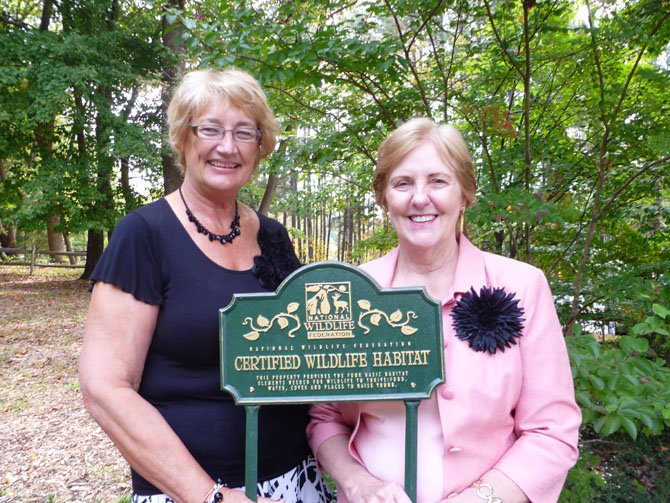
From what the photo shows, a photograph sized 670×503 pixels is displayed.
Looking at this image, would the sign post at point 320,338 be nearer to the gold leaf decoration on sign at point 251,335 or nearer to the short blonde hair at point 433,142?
the gold leaf decoration on sign at point 251,335

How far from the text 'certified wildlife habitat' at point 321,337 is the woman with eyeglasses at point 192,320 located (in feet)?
0.50

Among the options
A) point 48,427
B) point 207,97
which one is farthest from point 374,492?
point 48,427

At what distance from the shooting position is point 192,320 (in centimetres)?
172

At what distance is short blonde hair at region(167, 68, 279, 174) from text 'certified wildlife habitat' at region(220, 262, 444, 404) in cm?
68

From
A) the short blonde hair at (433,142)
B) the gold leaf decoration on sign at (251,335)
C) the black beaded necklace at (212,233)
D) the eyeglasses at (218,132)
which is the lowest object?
the gold leaf decoration on sign at (251,335)

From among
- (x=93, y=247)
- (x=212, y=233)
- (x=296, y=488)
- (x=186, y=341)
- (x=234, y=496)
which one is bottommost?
(x=296, y=488)

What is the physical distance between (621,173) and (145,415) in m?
4.04

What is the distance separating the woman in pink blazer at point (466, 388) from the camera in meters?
1.60

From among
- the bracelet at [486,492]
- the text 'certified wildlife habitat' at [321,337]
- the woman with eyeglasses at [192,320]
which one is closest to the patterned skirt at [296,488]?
the woman with eyeglasses at [192,320]

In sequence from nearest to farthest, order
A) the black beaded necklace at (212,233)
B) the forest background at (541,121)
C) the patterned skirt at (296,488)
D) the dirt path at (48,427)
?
the patterned skirt at (296,488)
the black beaded necklace at (212,233)
the forest background at (541,121)
the dirt path at (48,427)

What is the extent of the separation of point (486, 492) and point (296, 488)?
739mm

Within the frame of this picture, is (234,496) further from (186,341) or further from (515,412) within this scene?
(515,412)

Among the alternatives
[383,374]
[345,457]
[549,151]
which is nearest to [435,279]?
[383,374]

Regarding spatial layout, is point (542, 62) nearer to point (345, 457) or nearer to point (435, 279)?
point (435, 279)
